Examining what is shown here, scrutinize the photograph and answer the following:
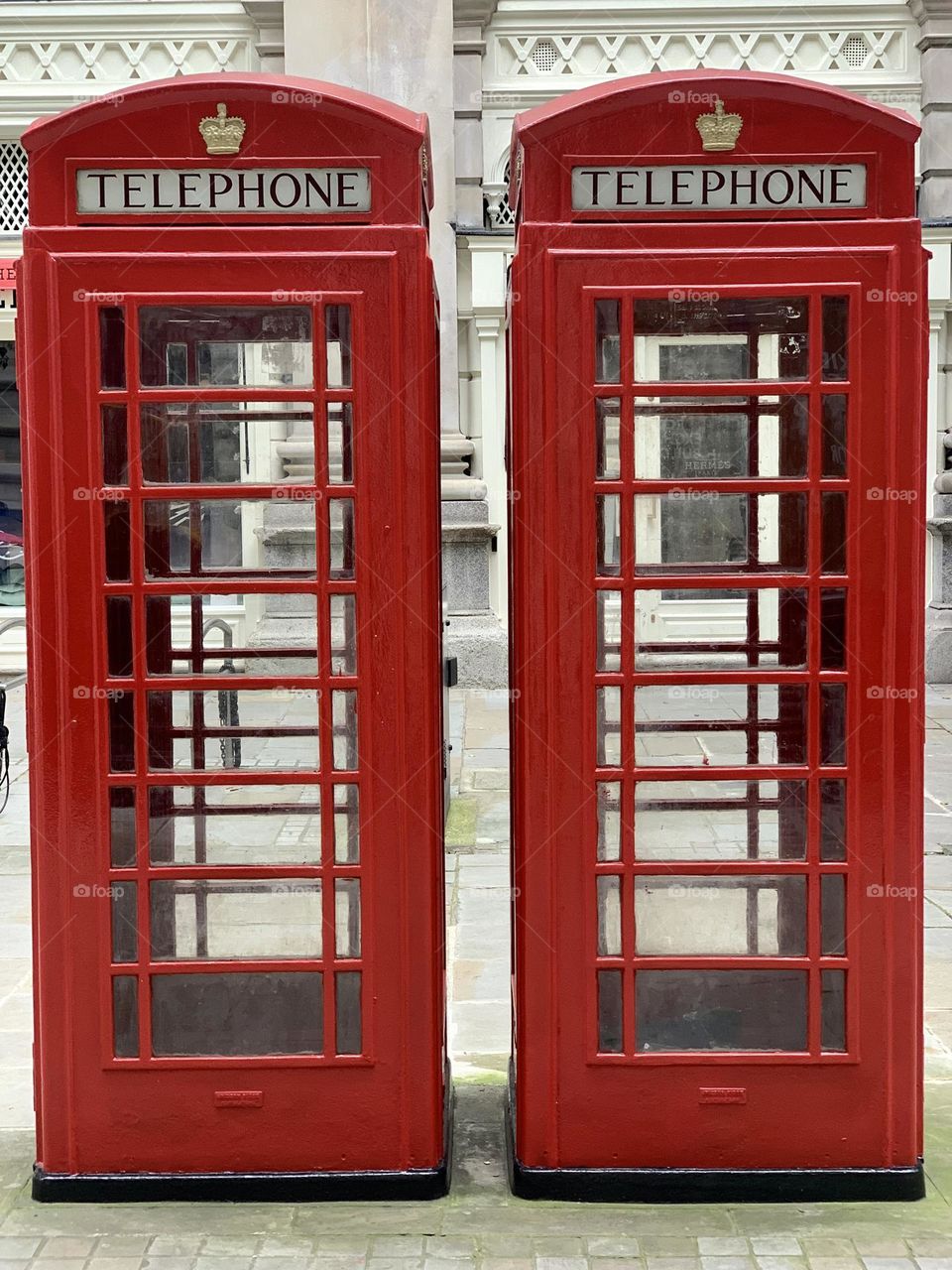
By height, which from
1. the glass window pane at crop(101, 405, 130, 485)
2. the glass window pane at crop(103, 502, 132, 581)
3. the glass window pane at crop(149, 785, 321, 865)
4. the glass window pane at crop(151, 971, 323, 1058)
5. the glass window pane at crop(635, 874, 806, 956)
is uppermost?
the glass window pane at crop(101, 405, 130, 485)

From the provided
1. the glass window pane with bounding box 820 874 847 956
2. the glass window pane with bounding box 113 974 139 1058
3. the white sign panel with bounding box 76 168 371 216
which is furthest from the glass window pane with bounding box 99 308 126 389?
the glass window pane with bounding box 820 874 847 956

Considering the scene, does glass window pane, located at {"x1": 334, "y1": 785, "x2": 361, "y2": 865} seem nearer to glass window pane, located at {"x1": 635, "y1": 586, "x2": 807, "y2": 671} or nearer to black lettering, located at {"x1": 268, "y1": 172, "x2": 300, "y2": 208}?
glass window pane, located at {"x1": 635, "y1": 586, "x2": 807, "y2": 671}

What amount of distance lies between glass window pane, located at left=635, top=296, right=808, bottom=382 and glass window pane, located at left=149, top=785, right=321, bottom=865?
4.27 feet

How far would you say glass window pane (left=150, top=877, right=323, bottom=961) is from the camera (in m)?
3.81

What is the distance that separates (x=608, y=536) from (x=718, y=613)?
43 centimetres

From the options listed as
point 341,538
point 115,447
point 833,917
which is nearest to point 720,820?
point 833,917

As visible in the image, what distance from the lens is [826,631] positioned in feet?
12.3

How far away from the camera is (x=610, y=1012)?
3812 millimetres

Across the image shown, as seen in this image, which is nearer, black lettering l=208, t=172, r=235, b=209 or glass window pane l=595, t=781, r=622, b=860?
black lettering l=208, t=172, r=235, b=209

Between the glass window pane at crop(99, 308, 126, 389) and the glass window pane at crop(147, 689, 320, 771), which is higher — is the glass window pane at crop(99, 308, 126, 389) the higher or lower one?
the higher one

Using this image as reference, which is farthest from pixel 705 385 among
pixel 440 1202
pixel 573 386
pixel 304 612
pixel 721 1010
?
pixel 440 1202

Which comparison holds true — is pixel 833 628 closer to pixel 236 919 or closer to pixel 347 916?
pixel 347 916

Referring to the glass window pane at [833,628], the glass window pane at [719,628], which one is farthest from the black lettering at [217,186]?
the glass window pane at [833,628]

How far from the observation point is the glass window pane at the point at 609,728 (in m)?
3.74
